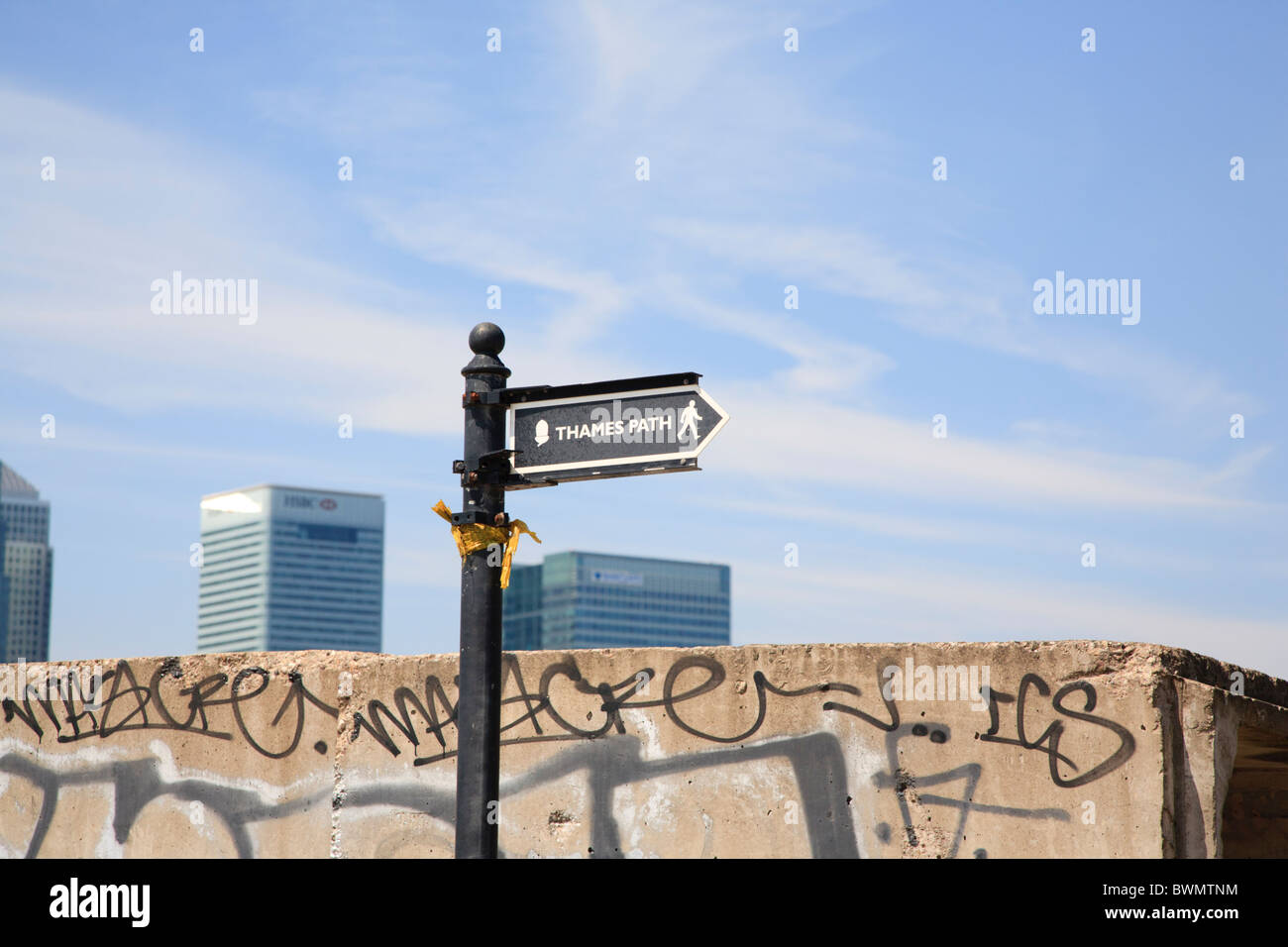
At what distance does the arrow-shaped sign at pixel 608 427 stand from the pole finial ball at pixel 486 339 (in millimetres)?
190

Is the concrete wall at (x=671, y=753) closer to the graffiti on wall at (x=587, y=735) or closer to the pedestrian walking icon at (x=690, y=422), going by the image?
the graffiti on wall at (x=587, y=735)

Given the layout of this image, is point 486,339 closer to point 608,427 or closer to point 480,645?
point 608,427

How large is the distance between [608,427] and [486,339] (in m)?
0.53

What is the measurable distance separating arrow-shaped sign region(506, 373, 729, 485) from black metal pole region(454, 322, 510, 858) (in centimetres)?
11

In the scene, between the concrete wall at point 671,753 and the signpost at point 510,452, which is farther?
the concrete wall at point 671,753

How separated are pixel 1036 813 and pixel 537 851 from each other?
7.30 feet

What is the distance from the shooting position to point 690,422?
480 cm

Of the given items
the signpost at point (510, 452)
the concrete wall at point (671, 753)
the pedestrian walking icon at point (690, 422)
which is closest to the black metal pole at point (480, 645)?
the signpost at point (510, 452)

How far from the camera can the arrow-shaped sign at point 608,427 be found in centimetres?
482
